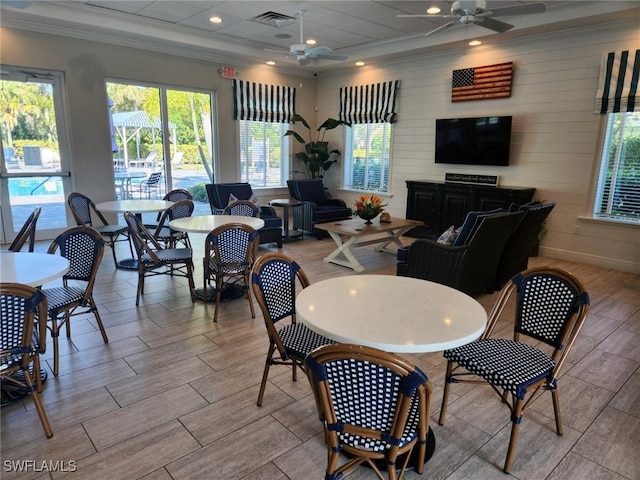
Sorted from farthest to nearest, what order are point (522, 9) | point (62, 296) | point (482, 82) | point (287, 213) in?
point (287, 213), point (482, 82), point (522, 9), point (62, 296)

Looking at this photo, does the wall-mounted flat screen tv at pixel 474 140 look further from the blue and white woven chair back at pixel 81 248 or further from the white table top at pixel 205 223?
the blue and white woven chair back at pixel 81 248

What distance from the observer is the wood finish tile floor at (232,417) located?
6.34 ft

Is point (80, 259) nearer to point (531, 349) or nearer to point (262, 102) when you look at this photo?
point (531, 349)

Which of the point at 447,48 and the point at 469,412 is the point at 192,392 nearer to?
the point at 469,412

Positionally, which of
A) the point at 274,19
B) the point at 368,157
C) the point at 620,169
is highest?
the point at 274,19

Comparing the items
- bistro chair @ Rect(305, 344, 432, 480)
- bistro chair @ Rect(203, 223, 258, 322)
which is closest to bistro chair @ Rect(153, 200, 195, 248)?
bistro chair @ Rect(203, 223, 258, 322)

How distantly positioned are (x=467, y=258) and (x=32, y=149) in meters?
6.12

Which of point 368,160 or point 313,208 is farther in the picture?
point 368,160

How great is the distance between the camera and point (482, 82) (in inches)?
244

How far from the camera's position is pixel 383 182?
7.99 metres

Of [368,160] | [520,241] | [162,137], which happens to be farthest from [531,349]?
[162,137]

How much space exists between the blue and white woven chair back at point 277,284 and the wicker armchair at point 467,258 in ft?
6.57

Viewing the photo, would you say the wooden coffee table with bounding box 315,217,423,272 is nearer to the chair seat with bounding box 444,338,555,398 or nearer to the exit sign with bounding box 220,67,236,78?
the chair seat with bounding box 444,338,555,398

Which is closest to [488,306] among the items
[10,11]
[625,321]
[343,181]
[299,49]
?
[625,321]
